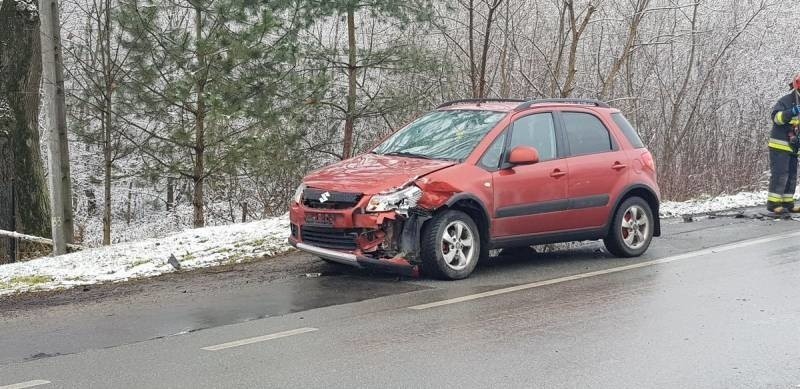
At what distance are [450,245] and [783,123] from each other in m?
7.33

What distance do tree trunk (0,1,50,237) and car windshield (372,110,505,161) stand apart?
8.98 meters

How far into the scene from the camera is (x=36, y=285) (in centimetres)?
902

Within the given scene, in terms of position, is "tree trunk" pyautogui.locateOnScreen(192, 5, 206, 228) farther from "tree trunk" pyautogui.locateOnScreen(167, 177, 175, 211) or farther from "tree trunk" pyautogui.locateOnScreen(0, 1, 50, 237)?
"tree trunk" pyautogui.locateOnScreen(0, 1, 50, 237)

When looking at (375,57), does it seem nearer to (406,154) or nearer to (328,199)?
(406,154)

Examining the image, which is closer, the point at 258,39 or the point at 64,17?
the point at 258,39

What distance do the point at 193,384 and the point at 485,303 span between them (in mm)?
3051

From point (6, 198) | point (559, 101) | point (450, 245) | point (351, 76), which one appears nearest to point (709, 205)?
point (559, 101)

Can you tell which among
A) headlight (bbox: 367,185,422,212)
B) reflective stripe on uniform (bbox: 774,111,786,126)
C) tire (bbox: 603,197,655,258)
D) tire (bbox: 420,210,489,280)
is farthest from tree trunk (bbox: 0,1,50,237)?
reflective stripe on uniform (bbox: 774,111,786,126)

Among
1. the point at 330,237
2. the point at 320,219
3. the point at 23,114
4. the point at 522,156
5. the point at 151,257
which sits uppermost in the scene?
the point at 23,114

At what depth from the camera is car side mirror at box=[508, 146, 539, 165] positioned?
8953 millimetres

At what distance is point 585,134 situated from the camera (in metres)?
9.92

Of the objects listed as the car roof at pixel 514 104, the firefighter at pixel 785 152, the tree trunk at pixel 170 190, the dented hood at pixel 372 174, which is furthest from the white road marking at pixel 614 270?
the tree trunk at pixel 170 190

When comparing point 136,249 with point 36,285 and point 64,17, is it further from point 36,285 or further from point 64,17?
point 64,17

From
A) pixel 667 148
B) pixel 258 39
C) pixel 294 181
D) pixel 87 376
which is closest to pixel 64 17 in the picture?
pixel 294 181
